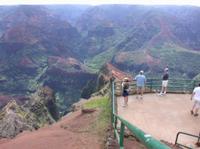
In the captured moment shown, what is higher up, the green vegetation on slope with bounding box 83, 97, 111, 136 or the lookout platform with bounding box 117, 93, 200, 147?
the lookout platform with bounding box 117, 93, 200, 147

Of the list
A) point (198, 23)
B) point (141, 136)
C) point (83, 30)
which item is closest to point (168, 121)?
point (141, 136)

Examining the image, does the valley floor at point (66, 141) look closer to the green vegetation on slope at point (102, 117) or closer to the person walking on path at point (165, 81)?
the green vegetation on slope at point (102, 117)

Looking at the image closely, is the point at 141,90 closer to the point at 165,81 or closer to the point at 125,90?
the point at 165,81

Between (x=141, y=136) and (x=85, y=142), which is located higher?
(x=141, y=136)

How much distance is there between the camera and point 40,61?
111 metres

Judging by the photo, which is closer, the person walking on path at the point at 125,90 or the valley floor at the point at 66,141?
the valley floor at the point at 66,141

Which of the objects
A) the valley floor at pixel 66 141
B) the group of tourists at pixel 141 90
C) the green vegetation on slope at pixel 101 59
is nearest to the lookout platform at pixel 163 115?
the group of tourists at pixel 141 90

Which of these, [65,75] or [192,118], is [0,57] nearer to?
[65,75]

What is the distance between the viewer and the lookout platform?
13.0m

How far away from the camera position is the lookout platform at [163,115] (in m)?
13.0

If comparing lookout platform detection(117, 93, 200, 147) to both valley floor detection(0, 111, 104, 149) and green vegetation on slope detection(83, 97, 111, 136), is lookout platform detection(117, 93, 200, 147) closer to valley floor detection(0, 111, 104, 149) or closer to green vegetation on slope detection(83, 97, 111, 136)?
green vegetation on slope detection(83, 97, 111, 136)

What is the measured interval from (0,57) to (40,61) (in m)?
13.3

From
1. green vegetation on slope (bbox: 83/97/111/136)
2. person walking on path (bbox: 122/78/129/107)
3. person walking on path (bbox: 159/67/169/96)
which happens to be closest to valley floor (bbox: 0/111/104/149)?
green vegetation on slope (bbox: 83/97/111/136)

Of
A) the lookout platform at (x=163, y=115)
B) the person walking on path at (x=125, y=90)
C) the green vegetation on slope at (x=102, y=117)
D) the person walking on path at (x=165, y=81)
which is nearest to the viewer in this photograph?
the lookout platform at (x=163, y=115)
